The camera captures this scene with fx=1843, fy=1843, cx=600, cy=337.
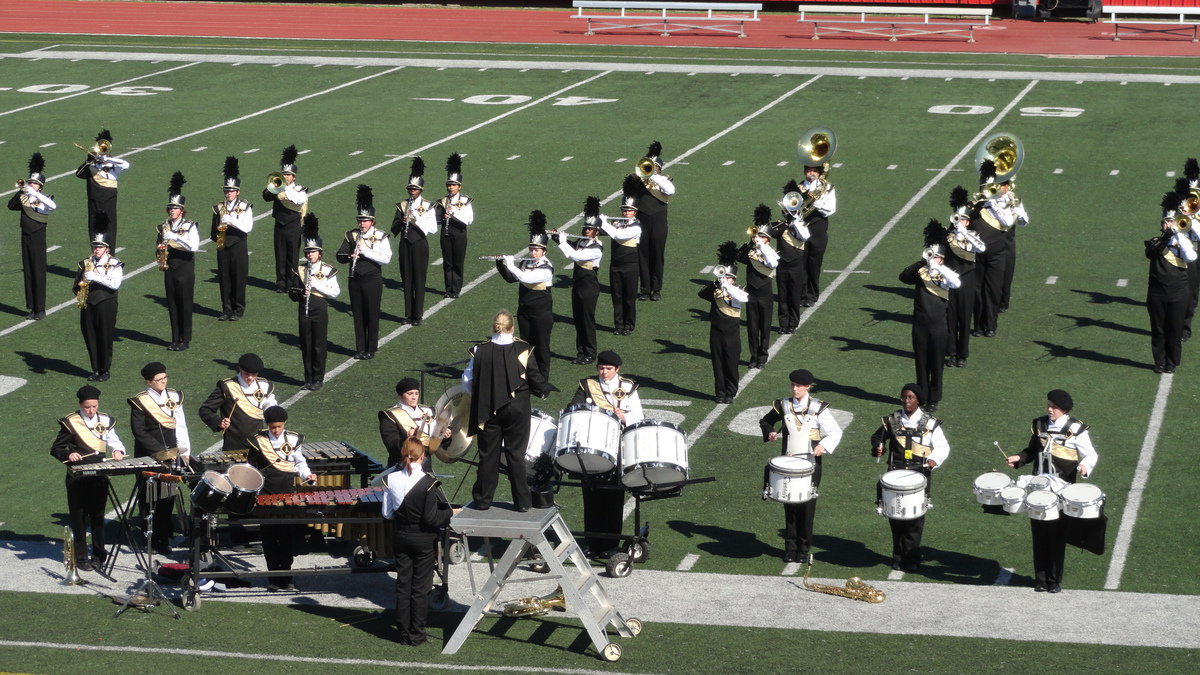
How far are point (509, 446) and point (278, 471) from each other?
1706 mm

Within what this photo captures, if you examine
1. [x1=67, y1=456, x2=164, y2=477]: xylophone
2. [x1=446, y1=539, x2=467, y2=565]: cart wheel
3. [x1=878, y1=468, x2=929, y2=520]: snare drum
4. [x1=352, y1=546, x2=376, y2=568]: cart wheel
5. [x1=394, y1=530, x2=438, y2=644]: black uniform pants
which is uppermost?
[x1=67, y1=456, x2=164, y2=477]: xylophone

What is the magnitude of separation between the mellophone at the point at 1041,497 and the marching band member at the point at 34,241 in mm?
12455

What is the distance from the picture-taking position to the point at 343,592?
43.0ft

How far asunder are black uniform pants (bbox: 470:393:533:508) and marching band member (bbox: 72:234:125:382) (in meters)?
6.52

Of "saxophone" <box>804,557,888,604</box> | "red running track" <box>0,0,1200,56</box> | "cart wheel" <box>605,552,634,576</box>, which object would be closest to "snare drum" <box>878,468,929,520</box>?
"saxophone" <box>804,557,888,604</box>

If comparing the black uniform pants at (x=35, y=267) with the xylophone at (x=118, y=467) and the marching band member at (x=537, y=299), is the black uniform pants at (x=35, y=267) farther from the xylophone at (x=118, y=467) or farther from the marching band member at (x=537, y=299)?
the xylophone at (x=118, y=467)

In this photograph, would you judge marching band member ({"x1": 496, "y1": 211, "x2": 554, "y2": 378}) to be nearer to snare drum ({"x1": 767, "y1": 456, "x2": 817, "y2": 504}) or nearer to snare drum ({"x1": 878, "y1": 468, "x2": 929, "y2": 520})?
snare drum ({"x1": 767, "y1": 456, "x2": 817, "y2": 504})

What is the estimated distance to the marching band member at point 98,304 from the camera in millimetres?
18750

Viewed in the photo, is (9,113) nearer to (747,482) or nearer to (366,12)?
(366,12)

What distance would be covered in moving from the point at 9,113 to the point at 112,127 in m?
2.63

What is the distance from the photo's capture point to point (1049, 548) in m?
12.7

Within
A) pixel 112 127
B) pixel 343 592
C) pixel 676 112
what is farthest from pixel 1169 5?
pixel 343 592

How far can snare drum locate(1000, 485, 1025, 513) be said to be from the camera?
41.0ft

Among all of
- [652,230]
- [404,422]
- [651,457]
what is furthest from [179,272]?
[651,457]
